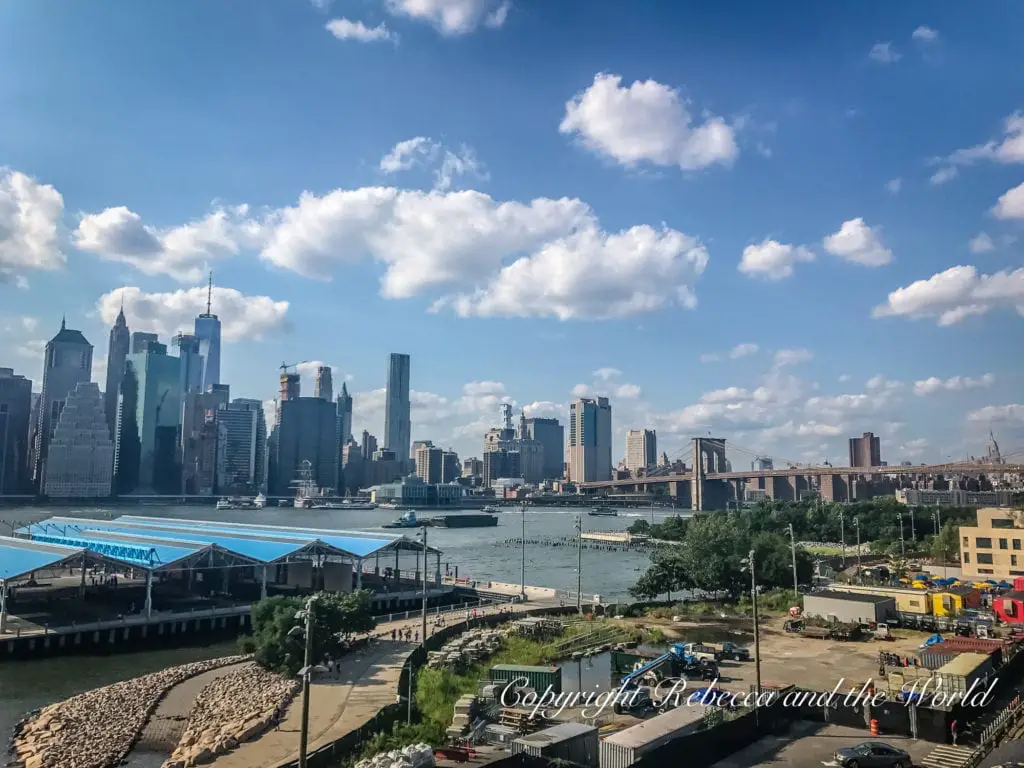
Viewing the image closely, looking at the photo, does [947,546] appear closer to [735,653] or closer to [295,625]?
[735,653]

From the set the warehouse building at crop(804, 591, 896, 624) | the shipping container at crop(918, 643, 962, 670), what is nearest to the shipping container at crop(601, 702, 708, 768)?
the shipping container at crop(918, 643, 962, 670)

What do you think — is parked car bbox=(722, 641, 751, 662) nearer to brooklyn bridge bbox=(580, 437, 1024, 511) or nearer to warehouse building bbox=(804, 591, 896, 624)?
warehouse building bbox=(804, 591, 896, 624)

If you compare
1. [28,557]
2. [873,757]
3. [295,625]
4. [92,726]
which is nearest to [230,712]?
[92,726]

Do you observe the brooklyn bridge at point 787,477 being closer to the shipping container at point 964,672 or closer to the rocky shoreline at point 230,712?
the shipping container at point 964,672

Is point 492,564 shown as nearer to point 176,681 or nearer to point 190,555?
point 190,555

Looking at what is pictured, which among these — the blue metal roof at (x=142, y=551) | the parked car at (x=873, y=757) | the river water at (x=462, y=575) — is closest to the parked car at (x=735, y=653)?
the parked car at (x=873, y=757)

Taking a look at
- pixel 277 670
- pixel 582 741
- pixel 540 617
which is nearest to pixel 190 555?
pixel 277 670
